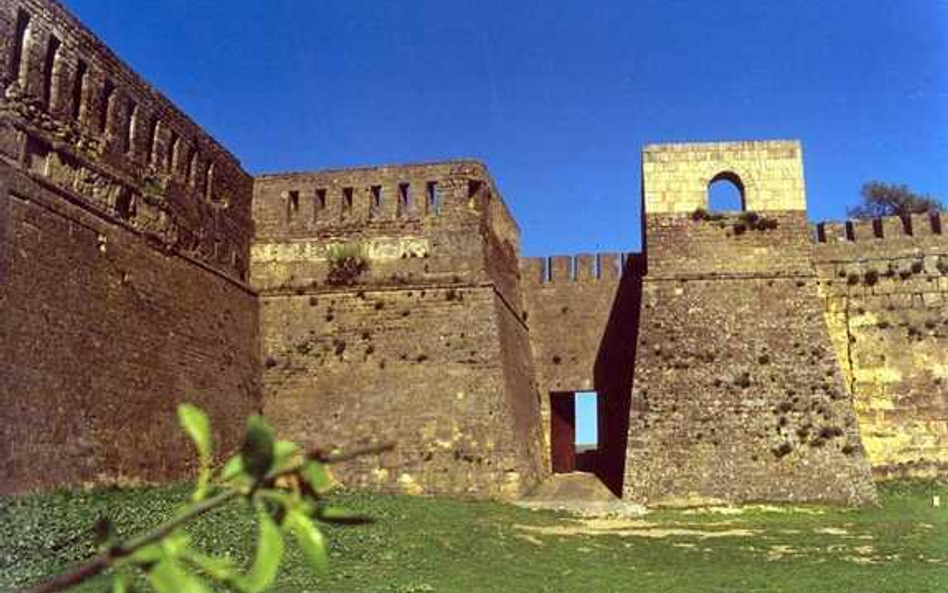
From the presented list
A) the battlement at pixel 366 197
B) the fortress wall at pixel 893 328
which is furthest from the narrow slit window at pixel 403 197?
the fortress wall at pixel 893 328

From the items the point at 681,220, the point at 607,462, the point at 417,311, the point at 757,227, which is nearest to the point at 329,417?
the point at 417,311

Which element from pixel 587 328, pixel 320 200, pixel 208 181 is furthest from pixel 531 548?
pixel 587 328

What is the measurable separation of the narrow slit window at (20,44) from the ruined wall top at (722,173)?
1301 cm

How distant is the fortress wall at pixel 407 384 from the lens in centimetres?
1653

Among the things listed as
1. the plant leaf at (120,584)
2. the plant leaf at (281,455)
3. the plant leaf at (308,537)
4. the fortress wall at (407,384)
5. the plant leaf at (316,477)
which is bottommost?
the plant leaf at (120,584)

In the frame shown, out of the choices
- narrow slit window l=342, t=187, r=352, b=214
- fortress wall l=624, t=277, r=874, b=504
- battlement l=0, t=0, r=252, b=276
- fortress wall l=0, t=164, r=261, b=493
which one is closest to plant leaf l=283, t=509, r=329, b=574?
fortress wall l=0, t=164, r=261, b=493

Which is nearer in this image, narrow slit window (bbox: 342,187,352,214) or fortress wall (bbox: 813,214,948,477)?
narrow slit window (bbox: 342,187,352,214)

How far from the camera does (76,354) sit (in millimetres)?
11852

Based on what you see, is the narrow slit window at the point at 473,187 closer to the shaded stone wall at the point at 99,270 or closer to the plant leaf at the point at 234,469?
the shaded stone wall at the point at 99,270

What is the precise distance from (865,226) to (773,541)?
11544 mm

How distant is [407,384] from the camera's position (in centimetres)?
1733

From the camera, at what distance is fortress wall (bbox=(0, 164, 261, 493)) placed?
10625 mm

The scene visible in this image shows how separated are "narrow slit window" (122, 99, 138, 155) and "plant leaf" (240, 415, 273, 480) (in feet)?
46.5

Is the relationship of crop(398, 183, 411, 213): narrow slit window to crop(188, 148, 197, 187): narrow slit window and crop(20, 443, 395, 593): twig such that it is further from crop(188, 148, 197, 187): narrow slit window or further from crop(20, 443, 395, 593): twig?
crop(20, 443, 395, 593): twig
